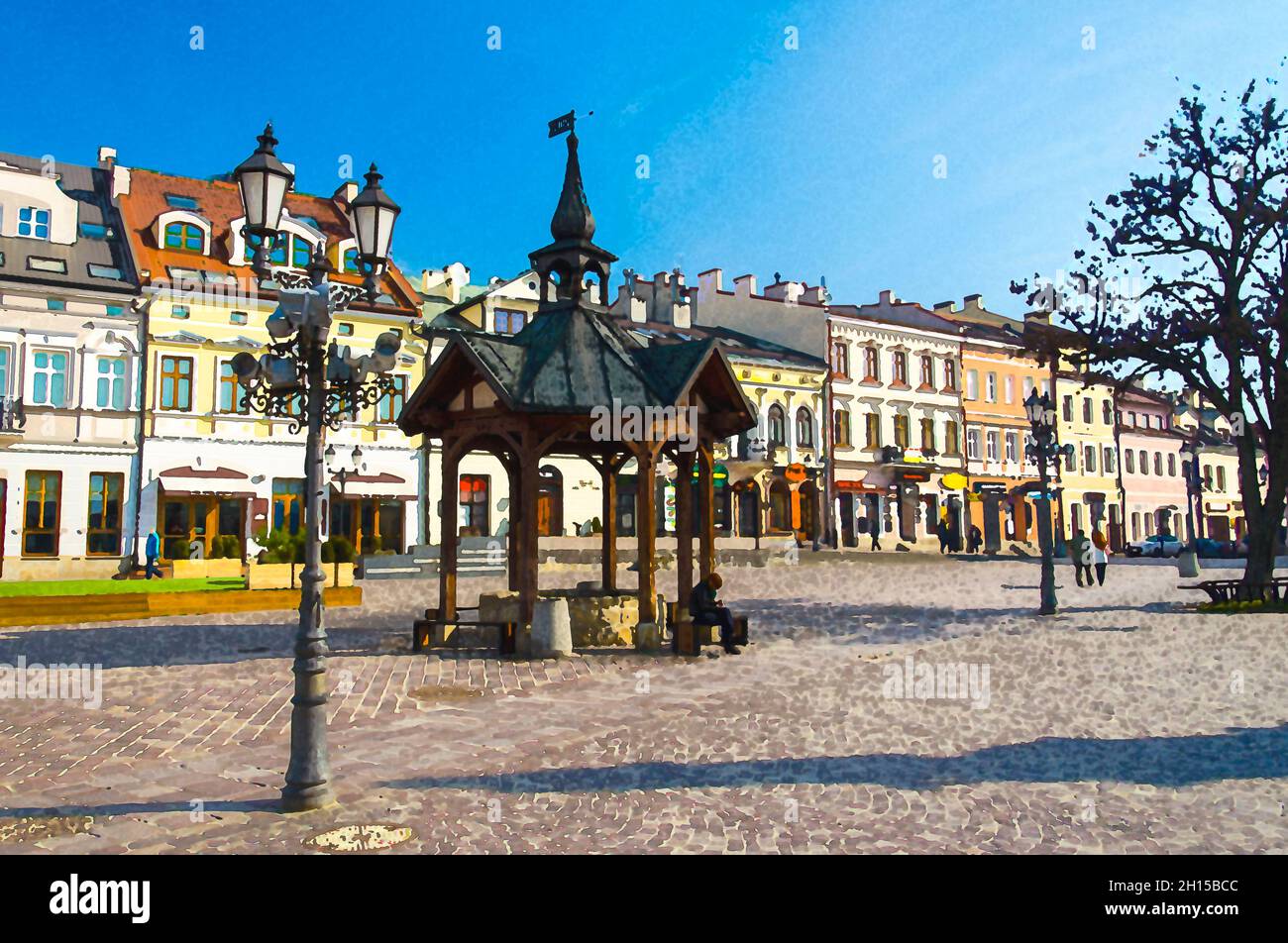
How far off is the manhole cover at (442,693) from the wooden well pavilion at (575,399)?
8.81 ft

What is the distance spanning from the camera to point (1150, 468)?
61.2 meters

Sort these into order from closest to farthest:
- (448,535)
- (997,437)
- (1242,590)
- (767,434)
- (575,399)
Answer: (575,399) < (448,535) < (1242,590) < (767,434) < (997,437)

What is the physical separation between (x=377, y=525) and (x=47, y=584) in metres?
12.1

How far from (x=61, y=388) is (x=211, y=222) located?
8020mm

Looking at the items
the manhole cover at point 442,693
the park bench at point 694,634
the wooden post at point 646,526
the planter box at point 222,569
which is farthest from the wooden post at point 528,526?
the planter box at point 222,569

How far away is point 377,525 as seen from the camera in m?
35.2

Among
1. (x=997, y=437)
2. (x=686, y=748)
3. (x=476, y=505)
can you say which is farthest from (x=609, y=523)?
(x=997, y=437)

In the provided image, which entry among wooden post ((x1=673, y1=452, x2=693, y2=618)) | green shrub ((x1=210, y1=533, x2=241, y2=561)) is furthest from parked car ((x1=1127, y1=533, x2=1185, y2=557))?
green shrub ((x1=210, y1=533, x2=241, y2=561))

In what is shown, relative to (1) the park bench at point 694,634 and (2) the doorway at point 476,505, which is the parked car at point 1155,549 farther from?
(1) the park bench at point 694,634

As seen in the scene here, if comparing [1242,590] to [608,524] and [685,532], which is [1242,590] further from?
[608,524]

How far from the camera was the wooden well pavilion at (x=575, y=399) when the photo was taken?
13266mm

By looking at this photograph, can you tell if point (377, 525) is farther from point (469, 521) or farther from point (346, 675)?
point (346, 675)

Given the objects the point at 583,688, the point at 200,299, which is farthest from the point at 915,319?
the point at 583,688

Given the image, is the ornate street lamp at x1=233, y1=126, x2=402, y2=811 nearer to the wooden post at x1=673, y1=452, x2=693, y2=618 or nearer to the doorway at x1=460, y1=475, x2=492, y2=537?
the wooden post at x1=673, y1=452, x2=693, y2=618
